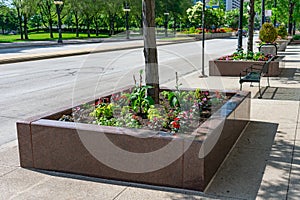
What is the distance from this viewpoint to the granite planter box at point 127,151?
4.50 m

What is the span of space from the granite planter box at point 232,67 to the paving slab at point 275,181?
28.9ft

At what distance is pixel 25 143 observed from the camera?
526 centimetres

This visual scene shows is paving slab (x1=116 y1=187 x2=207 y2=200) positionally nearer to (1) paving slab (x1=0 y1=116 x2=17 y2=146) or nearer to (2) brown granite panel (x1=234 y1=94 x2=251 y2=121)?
(2) brown granite panel (x1=234 y1=94 x2=251 y2=121)

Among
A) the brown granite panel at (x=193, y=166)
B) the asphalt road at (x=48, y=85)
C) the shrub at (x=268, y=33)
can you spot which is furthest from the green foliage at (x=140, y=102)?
the shrub at (x=268, y=33)

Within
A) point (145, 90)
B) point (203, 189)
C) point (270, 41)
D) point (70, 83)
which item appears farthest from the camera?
point (270, 41)

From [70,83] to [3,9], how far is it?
151 ft

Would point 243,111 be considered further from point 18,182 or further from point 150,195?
point 18,182

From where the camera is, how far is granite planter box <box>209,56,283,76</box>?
13805 mm

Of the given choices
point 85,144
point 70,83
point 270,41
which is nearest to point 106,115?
point 85,144

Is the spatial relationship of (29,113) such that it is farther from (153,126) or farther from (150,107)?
(153,126)

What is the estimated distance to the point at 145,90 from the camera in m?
6.99

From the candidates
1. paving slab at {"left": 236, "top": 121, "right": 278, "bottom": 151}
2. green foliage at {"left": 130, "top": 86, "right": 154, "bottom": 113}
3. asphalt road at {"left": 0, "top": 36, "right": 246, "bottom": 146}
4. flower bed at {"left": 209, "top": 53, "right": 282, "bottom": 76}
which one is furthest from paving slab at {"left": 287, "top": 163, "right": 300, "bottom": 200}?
flower bed at {"left": 209, "top": 53, "right": 282, "bottom": 76}

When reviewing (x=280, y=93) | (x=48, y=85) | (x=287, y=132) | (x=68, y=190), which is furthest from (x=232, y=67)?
(x=68, y=190)

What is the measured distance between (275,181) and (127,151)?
1871 millimetres
